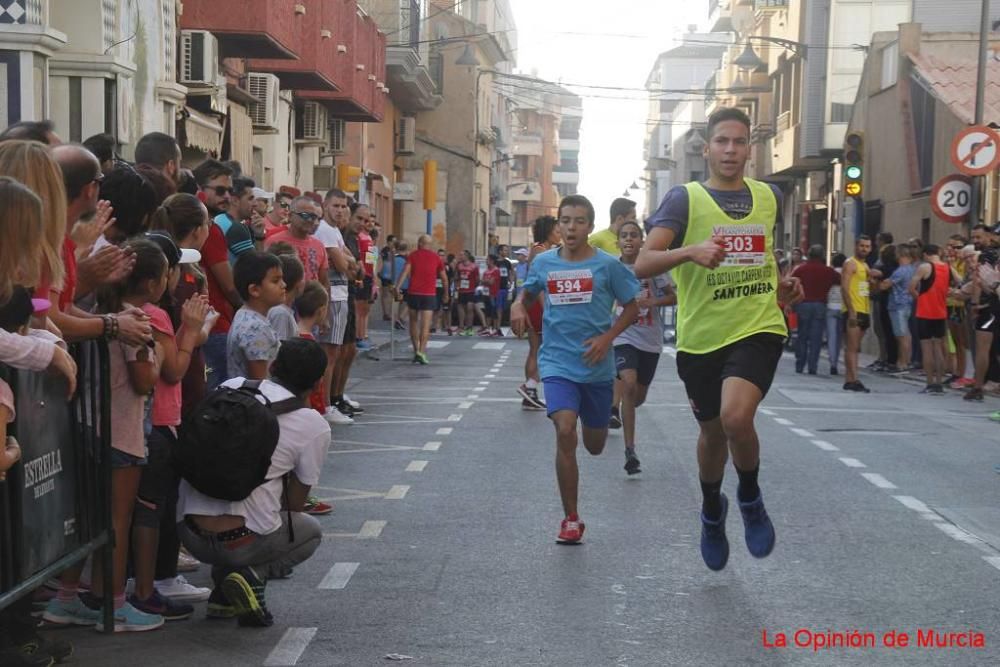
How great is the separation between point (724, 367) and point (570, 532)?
146 cm

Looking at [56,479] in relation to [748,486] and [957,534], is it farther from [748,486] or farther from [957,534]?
[957,534]

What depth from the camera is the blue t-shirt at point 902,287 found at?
2408 cm

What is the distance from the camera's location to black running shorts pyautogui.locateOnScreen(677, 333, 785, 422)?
721cm

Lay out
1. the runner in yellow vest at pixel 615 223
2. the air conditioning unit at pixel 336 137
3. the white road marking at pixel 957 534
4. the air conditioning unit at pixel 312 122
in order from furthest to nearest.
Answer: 1. the air conditioning unit at pixel 336 137
2. the air conditioning unit at pixel 312 122
3. the runner in yellow vest at pixel 615 223
4. the white road marking at pixel 957 534

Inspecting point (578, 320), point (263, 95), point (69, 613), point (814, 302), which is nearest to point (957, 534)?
point (578, 320)

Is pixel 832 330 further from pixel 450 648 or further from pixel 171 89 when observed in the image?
pixel 450 648

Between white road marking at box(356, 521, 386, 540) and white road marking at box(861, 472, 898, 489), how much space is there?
3543 mm

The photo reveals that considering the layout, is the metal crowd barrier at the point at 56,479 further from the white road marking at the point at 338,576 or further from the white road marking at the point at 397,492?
the white road marking at the point at 397,492

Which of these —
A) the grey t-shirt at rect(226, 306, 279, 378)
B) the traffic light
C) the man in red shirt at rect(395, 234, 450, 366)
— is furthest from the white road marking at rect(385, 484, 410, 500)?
the traffic light

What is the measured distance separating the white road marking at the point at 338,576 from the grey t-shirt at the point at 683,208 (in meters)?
2.03

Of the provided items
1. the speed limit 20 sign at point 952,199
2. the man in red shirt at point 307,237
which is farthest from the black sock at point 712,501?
the speed limit 20 sign at point 952,199

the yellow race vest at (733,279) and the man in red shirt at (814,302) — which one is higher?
the yellow race vest at (733,279)

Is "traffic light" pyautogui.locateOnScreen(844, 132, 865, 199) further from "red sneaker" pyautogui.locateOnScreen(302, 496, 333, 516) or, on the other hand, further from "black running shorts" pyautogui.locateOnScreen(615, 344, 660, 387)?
"red sneaker" pyautogui.locateOnScreen(302, 496, 333, 516)

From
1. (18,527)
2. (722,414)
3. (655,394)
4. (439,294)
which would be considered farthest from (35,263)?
(439,294)
